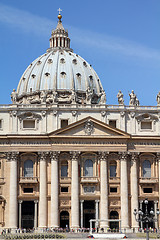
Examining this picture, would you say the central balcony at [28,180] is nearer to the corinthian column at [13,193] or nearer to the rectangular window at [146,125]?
the corinthian column at [13,193]

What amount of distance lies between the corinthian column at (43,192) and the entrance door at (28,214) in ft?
6.90

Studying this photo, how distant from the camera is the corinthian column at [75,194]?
299 ft

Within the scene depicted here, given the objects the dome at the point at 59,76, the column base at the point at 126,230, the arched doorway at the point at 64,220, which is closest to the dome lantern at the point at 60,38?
the dome at the point at 59,76

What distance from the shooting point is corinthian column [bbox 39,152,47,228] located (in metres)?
91.1

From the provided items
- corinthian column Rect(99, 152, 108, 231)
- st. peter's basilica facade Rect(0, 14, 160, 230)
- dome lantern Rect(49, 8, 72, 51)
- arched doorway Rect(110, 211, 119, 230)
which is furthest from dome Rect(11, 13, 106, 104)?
arched doorway Rect(110, 211, 119, 230)

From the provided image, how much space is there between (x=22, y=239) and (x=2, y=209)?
19.2m

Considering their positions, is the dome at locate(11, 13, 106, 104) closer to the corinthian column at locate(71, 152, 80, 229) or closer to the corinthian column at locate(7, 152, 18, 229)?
Answer: the corinthian column at locate(71, 152, 80, 229)

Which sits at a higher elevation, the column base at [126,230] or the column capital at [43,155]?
the column capital at [43,155]

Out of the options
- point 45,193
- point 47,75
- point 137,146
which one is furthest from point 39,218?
point 47,75

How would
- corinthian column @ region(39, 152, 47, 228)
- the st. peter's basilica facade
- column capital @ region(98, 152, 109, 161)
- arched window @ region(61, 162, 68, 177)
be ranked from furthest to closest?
arched window @ region(61, 162, 68, 177)
column capital @ region(98, 152, 109, 161)
the st. peter's basilica facade
corinthian column @ region(39, 152, 47, 228)

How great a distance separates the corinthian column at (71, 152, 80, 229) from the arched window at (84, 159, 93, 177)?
6.63ft

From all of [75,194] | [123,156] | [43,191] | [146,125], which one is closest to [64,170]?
[75,194]

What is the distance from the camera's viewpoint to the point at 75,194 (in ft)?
301

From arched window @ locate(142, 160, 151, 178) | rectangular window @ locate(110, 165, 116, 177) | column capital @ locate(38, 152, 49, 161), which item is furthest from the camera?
arched window @ locate(142, 160, 151, 178)
